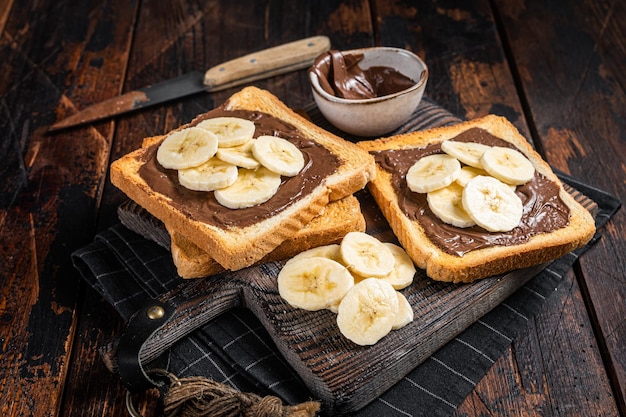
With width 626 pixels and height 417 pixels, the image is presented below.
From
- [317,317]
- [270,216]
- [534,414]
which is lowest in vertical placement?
[534,414]

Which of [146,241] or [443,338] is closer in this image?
[443,338]

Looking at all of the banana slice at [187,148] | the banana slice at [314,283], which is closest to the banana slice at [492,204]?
the banana slice at [314,283]

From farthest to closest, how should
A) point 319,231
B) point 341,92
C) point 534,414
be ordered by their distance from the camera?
point 341,92
point 319,231
point 534,414

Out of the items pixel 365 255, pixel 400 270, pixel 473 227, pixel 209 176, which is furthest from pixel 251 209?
pixel 473 227

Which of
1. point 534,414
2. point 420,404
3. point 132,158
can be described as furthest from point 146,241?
point 534,414

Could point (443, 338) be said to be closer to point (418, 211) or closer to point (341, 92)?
point (418, 211)

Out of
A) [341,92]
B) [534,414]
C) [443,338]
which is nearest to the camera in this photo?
[534,414]

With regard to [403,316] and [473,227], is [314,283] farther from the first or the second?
[473,227]

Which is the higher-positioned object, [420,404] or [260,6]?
[260,6]
